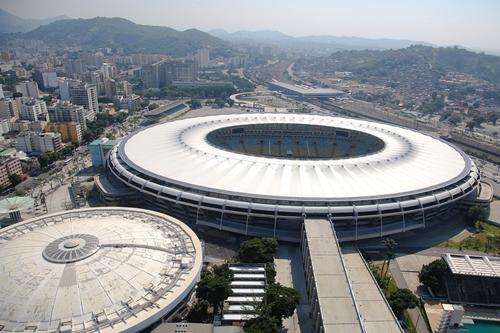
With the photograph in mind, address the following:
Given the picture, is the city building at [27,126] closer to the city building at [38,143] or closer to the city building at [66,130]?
the city building at [66,130]

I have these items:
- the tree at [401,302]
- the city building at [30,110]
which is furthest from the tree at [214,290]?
the city building at [30,110]

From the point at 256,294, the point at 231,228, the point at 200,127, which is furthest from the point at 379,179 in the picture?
the point at 200,127

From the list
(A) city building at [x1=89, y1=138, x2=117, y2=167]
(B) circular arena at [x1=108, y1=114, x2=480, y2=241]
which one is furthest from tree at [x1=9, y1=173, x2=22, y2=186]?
(B) circular arena at [x1=108, y1=114, x2=480, y2=241]

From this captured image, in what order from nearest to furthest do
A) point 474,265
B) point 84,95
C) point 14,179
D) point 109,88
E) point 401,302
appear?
point 401,302
point 474,265
point 14,179
point 84,95
point 109,88

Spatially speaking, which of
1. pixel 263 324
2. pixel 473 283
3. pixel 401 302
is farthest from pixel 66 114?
pixel 473 283

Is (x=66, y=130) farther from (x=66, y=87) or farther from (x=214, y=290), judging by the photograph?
(x=214, y=290)

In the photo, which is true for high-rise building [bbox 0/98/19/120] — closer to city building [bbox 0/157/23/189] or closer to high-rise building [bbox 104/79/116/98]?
high-rise building [bbox 104/79/116/98]
